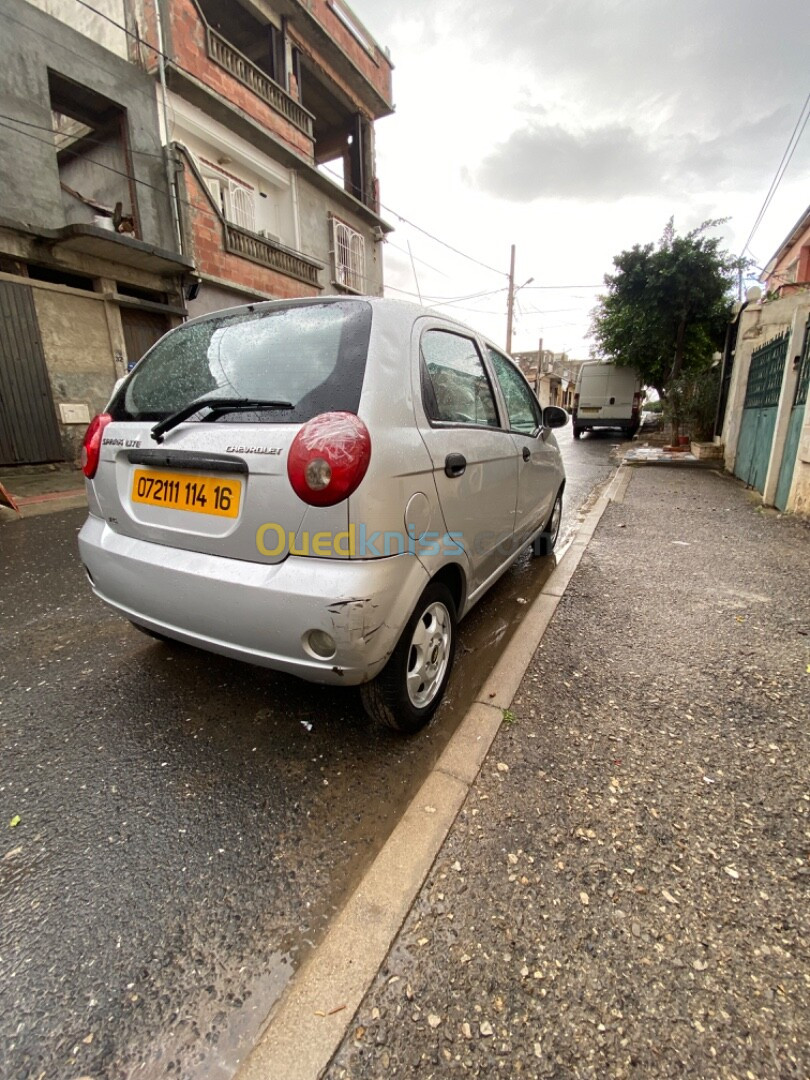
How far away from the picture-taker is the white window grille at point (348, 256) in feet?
42.6

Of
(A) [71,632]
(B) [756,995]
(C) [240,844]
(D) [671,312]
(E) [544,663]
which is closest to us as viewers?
(B) [756,995]

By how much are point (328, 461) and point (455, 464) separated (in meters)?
0.68

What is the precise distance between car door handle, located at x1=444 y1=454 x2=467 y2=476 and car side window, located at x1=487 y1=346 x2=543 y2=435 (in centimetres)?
99

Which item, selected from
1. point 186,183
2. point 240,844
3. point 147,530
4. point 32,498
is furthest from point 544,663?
point 186,183

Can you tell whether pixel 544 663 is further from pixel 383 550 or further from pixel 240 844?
pixel 240 844

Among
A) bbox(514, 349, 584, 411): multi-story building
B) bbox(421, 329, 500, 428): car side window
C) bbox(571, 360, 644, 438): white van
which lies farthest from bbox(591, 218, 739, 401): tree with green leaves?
bbox(514, 349, 584, 411): multi-story building

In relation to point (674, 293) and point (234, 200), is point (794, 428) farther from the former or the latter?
point (234, 200)

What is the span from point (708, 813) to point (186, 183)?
11.5m

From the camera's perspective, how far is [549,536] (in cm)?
437

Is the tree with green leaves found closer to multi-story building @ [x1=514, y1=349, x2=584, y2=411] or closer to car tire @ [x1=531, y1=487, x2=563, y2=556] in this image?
car tire @ [x1=531, y1=487, x2=563, y2=556]

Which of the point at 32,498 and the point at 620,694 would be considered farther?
the point at 32,498

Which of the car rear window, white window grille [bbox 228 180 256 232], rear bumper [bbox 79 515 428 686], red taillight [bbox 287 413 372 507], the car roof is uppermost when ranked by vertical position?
white window grille [bbox 228 180 256 232]

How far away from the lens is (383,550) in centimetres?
161

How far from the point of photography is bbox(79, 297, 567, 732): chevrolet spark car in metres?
1.55
